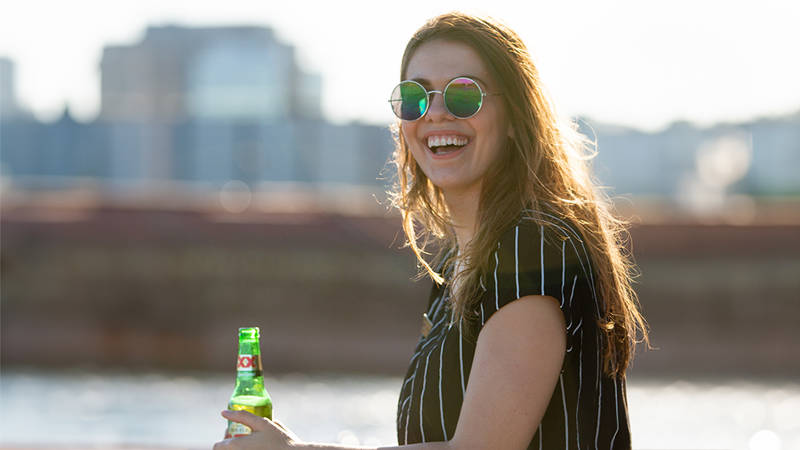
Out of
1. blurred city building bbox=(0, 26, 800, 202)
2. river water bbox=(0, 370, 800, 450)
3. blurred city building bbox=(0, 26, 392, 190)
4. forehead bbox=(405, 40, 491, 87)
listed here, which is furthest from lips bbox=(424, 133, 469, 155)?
blurred city building bbox=(0, 26, 800, 202)

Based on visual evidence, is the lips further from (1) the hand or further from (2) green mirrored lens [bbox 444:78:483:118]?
(1) the hand

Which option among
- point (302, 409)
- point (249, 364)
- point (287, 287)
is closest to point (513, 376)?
point (249, 364)

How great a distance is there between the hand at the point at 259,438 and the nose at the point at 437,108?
692 millimetres

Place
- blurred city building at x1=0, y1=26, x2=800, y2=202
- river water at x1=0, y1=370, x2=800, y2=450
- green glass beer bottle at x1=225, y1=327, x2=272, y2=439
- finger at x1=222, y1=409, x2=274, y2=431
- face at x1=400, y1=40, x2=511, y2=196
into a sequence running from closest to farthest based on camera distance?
finger at x1=222, y1=409, x2=274, y2=431 < green glass beer bottle at x1=225, y1=327, x2=272, y2=439 < face at x1=400, y1=40, x2=511, y2=196 < river water at x1=0, y1=370, x2=800, y2=450 < blurred city building at x1=0, y1=26, x2=800, y2=202

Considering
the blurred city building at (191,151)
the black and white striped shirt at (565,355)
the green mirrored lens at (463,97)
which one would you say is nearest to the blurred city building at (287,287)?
the green mirrored lens at (463,97)

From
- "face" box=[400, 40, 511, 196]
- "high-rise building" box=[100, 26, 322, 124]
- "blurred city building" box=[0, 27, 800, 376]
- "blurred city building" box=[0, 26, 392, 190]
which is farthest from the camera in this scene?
"high-rise building" box=[100, 26, 322, 124]

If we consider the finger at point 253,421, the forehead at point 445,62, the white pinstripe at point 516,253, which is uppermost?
the forehead at point 445,62

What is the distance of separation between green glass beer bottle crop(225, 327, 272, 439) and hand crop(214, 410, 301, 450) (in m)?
0.05

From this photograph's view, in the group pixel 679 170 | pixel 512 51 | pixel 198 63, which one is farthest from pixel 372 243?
pixel 198 63

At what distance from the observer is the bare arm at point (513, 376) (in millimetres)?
1542

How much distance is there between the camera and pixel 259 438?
165 cm

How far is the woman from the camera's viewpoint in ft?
5.12

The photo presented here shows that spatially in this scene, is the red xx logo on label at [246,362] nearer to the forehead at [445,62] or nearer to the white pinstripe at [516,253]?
the white pinstripe at [516,253]

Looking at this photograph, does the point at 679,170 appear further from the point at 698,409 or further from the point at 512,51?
the point at 512,51
